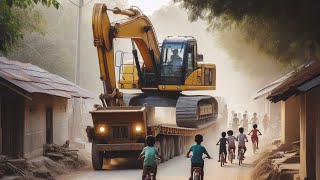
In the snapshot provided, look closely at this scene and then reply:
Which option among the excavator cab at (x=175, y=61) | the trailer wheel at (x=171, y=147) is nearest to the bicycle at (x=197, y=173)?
the trailer wheel at (x=171, y=147)

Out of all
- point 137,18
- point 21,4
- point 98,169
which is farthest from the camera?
point 137,18

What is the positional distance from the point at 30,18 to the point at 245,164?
423 inches

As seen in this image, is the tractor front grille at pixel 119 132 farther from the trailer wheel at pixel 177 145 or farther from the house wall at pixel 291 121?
the house wall at pixel 291 121

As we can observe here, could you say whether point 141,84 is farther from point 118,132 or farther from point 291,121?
point 291,121

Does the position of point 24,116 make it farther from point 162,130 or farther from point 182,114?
point 182,114

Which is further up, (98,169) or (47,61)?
(47,61)

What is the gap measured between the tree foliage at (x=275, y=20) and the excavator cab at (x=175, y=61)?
7903 mm

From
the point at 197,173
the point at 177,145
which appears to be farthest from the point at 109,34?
the point at 197,173

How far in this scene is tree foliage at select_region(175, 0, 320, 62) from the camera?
1614 centimetres

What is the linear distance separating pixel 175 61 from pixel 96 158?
27.3 feet

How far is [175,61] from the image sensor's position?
96.6ft

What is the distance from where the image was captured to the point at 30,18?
26.8 metres

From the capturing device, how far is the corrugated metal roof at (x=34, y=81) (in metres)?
19.7

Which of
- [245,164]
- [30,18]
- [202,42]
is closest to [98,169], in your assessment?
[245,164]
